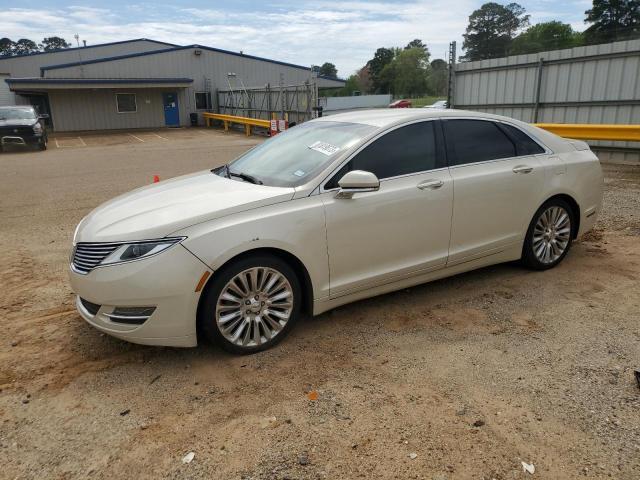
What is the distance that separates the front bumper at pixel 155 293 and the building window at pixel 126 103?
108 feet

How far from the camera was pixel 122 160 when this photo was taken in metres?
16.7

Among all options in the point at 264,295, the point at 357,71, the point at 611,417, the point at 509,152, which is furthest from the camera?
the point at 357,71

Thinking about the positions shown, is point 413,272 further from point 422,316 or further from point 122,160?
point 122,160

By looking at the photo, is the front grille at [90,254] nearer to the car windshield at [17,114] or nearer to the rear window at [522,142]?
the rear window at [522,142]

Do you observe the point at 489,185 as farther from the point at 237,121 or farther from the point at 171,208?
the point at 237,121

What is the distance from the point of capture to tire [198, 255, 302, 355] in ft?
11.2

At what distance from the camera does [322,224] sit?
369 centimetres

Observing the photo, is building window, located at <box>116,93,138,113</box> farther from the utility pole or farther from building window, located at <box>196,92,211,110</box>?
the utility pole

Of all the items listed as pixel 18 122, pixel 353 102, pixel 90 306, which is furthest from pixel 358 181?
pixel 353 102

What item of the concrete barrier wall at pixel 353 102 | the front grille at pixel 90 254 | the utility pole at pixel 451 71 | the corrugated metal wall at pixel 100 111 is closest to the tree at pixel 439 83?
the concrete barrier wall at pixel 353 102

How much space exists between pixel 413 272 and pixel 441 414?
1.47m

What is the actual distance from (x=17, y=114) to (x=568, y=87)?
18.8 m

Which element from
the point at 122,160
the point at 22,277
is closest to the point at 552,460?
the point at 22,277

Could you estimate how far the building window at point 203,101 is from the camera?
35.6m
